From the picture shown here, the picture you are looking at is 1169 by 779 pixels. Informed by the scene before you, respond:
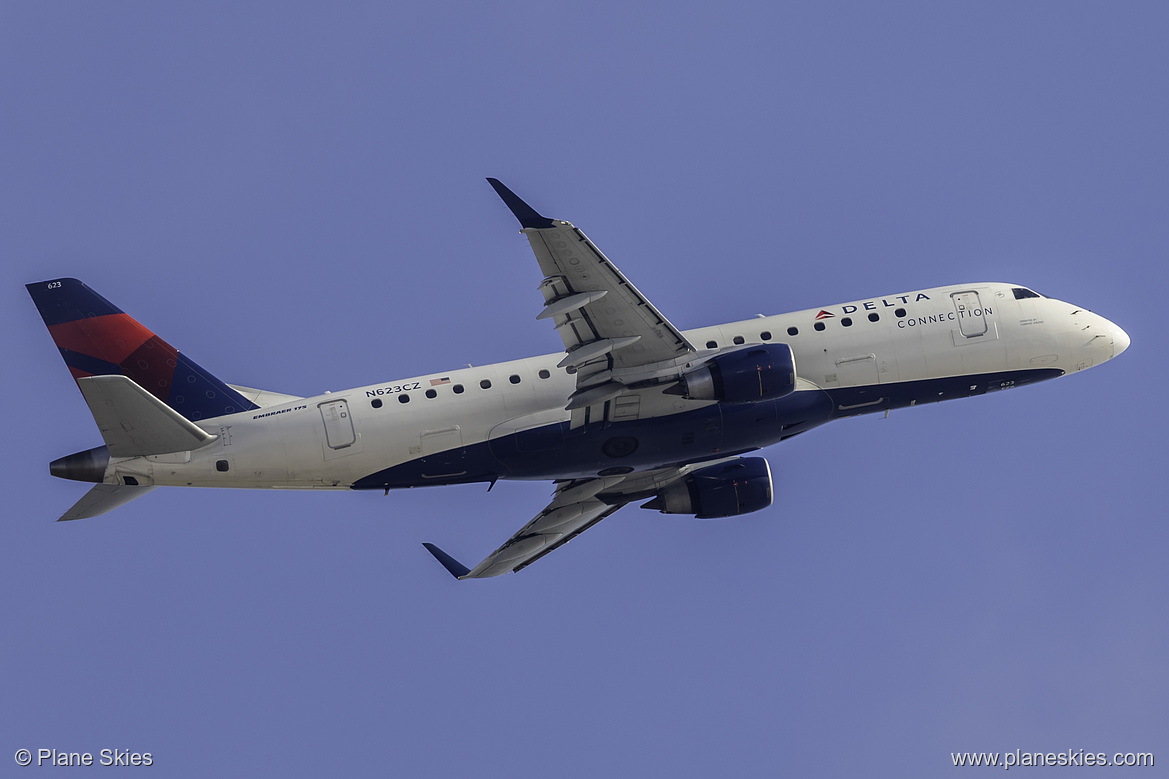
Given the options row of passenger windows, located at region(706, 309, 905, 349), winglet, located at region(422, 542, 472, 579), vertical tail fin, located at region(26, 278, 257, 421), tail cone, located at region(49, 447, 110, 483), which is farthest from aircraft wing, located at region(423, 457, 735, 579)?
tail cone, located at region(49, 447, 110, 483)

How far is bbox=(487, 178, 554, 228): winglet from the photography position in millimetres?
36562

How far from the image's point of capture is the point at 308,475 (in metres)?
42.5

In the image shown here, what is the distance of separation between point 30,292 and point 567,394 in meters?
17.4

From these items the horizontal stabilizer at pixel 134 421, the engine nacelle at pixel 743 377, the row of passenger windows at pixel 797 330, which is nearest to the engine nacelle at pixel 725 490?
the row of passenger windows at pixel 797 330

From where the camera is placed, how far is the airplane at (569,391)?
40.7 metres

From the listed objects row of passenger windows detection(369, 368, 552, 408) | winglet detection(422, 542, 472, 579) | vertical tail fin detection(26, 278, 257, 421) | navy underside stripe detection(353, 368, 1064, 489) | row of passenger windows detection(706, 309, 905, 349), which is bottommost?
winglet detection(422, 542, 472, 579)

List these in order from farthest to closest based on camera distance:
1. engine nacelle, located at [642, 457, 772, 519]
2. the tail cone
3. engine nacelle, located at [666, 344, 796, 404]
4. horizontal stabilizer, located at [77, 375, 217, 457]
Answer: engine nacelle, located at [642, 457, 772, 519], engine nacelle, located at [666, 344, 796, 404], the tail cone, horizontal stabilizer, located at [77, 375, 217, 457]

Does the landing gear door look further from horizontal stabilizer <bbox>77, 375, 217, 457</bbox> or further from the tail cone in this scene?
the tail cone

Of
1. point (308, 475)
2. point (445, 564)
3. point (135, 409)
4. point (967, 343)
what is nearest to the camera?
point (135, 409)

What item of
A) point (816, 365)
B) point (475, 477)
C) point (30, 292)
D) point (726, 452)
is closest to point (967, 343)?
point (816, 365)

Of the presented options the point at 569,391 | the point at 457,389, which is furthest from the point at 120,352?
the point at 569,391

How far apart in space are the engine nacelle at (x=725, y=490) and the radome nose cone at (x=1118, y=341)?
1317 cm

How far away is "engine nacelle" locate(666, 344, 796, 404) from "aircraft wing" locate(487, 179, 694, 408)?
103 cm

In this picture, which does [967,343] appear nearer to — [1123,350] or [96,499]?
[1123,350]
